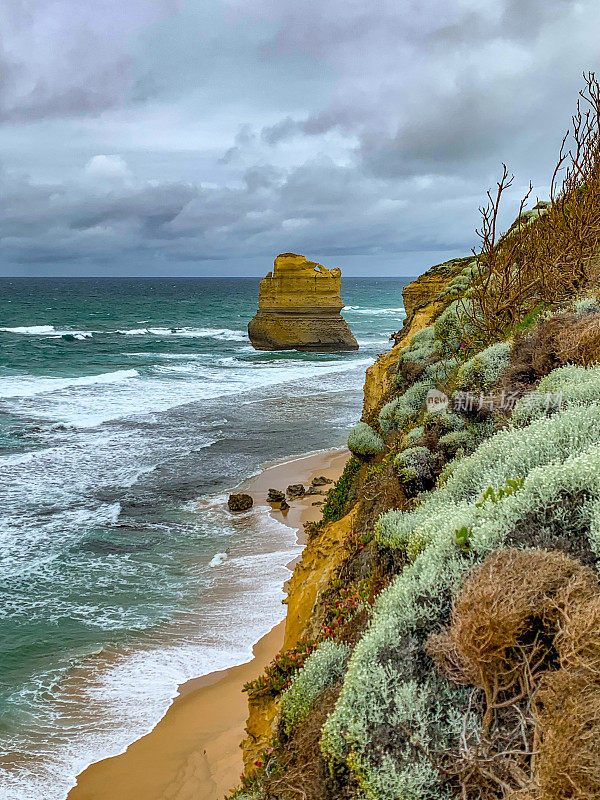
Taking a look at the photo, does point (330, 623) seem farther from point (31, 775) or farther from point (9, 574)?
point (9, 574)

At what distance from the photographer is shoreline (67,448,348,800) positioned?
8188mm

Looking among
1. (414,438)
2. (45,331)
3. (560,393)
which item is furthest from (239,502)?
(45,331)

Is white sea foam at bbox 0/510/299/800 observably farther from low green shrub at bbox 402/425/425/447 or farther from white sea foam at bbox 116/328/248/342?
white sea foam at bbox 116/328/248/342

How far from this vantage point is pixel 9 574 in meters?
14.0

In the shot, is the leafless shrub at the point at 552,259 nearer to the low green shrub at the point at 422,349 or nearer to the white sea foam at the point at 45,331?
the low green shrub at the point at 422,349

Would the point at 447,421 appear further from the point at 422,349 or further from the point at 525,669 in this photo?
the point at 422,349

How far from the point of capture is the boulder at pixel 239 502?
18203mm

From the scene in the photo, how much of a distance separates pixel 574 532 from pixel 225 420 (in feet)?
88.5

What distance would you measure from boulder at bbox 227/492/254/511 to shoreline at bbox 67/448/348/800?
671 centimetres

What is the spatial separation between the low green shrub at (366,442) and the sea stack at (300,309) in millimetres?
44829

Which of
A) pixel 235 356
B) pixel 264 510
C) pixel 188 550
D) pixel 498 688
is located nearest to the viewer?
pixel 498 688

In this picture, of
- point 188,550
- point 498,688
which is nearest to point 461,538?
point 498,688

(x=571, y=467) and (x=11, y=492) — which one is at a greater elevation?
(x=571, y=467)

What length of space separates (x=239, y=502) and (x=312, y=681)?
45.8 ft
